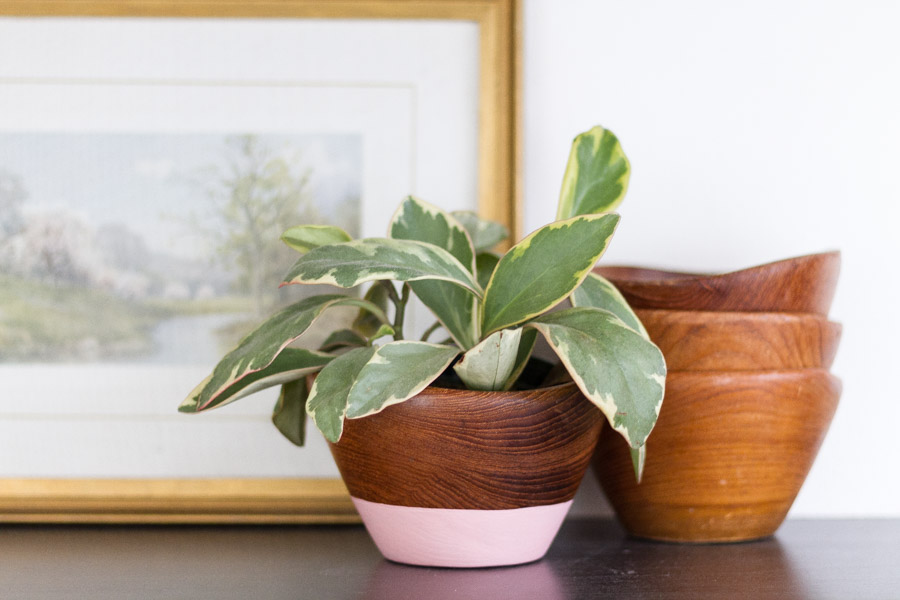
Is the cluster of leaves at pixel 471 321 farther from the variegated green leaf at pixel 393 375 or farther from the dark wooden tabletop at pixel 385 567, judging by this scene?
the dark wooden tabletop at pixel 385 567

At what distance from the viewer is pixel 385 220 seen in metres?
0.82

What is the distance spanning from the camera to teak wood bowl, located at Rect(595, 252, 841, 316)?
0.66 m

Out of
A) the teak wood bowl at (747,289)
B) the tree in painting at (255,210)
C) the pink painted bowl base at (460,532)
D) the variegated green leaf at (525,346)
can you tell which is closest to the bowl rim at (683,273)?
the teak wood bowl at (747,289)

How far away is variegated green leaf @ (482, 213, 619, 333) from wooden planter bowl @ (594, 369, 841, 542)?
197mm

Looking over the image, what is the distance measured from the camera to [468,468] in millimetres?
550

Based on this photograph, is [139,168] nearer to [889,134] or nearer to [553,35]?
[553,35]

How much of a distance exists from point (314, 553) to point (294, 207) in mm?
367

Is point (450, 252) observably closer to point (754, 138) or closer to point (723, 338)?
point (723, 338)

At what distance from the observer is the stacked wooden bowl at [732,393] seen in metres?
0.66

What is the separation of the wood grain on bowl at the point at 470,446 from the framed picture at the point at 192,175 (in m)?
0.25

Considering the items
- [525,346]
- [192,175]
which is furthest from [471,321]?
[192,175]

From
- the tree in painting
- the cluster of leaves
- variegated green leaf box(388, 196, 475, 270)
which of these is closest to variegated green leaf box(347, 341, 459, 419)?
the cluster of leaves

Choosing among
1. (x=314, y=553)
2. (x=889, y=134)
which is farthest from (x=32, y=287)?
(x=889, y=134)

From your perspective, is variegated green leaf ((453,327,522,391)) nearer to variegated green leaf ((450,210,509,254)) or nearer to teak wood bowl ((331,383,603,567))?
teak wood bowl ((331,383,603,567))
